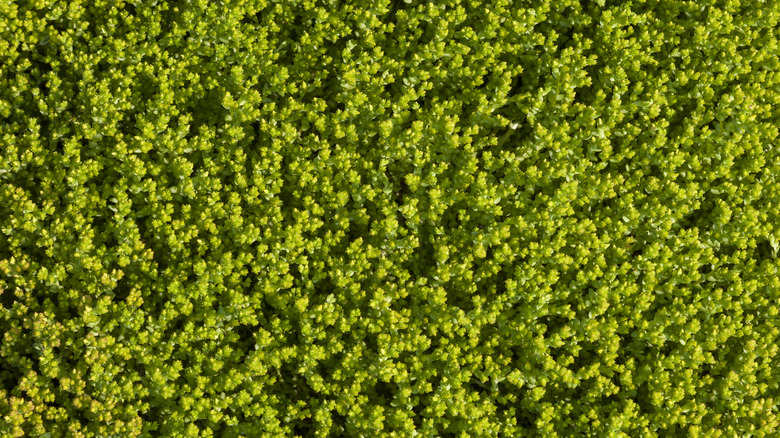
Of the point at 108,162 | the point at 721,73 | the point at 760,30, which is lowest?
the point at 108,162

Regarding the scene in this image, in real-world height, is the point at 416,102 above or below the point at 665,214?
above

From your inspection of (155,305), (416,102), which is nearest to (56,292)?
(155,305)

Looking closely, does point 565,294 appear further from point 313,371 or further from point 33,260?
point 33,260

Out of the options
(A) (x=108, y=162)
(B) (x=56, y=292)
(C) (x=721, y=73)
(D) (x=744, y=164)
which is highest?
(C) (x=721, y=73)

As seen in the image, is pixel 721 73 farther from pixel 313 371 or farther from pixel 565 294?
pixel 313 371

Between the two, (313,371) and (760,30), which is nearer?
(313,371)

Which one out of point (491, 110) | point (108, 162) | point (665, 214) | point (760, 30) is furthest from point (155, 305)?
point (760, 30)
